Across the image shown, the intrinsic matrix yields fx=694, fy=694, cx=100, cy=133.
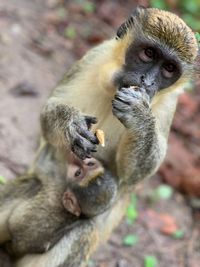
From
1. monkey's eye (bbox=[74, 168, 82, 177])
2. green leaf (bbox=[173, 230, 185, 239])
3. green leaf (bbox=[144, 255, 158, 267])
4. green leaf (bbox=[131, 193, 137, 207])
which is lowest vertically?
green leaf (bbox=[144, 255, 158, 267])

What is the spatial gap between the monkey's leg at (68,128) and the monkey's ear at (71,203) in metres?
0.38

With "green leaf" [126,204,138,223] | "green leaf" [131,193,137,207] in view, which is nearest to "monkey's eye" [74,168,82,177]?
"green leaf" [126,204,138,223]

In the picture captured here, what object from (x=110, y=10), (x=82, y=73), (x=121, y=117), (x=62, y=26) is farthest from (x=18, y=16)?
(x=121, y=117)

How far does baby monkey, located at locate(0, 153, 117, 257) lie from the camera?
17.2 feet

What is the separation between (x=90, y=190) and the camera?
520 centimetres

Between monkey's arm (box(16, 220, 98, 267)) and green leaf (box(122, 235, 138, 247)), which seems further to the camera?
green leaf (box(122, 235, 138, 247))

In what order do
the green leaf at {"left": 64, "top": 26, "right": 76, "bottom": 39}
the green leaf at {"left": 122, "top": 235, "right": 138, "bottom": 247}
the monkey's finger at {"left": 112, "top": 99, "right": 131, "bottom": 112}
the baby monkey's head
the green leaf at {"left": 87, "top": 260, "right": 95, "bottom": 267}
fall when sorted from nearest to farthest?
1. the monkey's finger at {"left": 112, "top": 99, "right": 131, "bottom": 112}
2. the baby monkey's head
3. the green leaf at {"left": 87, "top": 260, "right": 95, "bottom": 267}
4. the green leaf at {"left": 122, "top": 235, "right": 138, "bottom": 247}
5. the green leaf at {"left": 64, "top": 26, "right": 76, "bottom": 39}

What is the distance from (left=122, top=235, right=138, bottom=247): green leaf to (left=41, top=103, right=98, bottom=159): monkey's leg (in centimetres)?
178

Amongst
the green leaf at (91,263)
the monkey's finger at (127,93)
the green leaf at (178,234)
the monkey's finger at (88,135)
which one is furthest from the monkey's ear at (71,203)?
the green leaf at (178,234)

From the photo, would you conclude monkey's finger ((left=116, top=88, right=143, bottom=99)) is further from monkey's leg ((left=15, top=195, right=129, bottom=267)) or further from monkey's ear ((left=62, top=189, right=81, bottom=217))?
monkey's leg ((left=15, top=195, right=129, bottom=267))

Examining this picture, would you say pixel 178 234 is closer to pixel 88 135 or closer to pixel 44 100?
pixel 44 100

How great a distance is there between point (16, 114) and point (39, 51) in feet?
5.37

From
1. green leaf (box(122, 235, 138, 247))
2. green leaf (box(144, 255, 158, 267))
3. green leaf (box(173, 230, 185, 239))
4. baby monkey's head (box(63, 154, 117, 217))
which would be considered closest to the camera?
baby monkey's head (box(63, 154, 117, 217))

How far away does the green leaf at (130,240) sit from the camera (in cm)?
681
